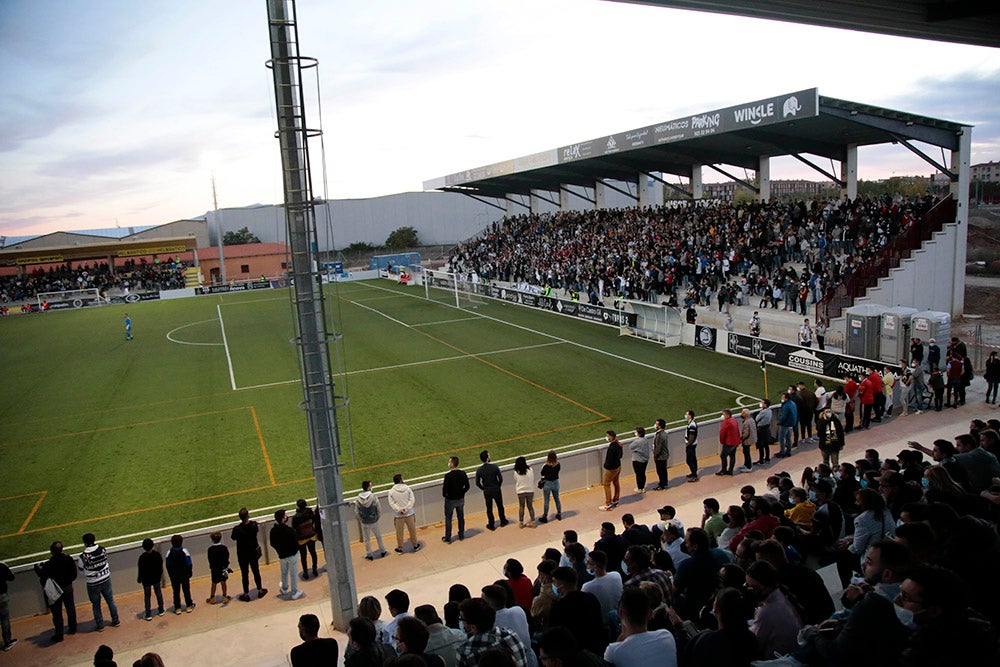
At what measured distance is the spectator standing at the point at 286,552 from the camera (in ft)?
34.7

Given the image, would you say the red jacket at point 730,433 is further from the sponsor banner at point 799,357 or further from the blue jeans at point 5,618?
the blue jeans at point 5,618

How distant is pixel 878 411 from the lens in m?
17.2

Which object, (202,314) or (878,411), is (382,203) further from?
(878,411)

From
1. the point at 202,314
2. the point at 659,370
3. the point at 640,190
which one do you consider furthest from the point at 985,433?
the point at 202,314

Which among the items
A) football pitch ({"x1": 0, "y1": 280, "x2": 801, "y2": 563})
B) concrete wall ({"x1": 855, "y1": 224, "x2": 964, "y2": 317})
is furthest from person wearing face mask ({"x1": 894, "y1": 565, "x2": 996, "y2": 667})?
concrete wall ({"x1": 855, "y1": 224, "x2": 964, "y2": 317})

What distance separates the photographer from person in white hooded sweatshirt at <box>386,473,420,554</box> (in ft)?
39.5

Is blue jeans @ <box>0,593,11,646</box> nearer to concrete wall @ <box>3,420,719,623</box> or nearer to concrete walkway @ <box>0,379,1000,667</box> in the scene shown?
concrete walkway @ <box>0,379,1000,667</box>

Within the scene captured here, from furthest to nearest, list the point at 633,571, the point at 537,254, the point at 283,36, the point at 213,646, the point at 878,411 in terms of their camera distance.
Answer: the point at 537,254 → the point at 878,411 → the point at 213,646 → the point at 283,36 → the point at 633,571

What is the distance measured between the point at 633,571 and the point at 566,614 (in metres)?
0.97

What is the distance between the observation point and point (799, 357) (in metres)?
22.9

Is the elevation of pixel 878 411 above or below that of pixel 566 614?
below

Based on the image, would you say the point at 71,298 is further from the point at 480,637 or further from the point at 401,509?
the point at 480,637

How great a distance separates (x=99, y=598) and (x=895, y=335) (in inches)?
870

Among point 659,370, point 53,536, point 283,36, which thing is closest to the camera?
point 283,36
